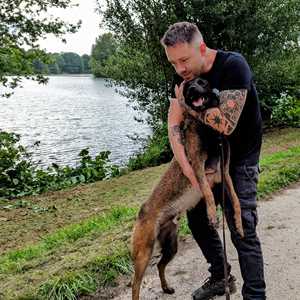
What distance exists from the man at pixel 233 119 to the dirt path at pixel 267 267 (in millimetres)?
743

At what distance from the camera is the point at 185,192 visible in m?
3.24

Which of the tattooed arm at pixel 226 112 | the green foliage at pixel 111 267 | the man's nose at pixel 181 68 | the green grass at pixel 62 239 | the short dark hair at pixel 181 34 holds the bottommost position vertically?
the green grass at pixel 62 239

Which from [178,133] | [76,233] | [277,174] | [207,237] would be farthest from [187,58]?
[277,174]

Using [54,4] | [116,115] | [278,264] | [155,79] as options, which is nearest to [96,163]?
[155,79]

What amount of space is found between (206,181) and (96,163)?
10835 millimetres

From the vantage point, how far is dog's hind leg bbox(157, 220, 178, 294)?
342 cm

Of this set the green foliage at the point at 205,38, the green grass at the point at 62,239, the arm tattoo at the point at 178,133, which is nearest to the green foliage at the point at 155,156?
the green foliage at the point at 205,38

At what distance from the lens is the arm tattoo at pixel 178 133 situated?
314 cm

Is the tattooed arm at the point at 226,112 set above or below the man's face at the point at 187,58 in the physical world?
below

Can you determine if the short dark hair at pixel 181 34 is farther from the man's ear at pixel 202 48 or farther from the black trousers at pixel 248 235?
the black trousers at pixel 248 235

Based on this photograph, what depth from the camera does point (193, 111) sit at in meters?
2.92

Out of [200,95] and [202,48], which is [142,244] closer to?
[200,95]

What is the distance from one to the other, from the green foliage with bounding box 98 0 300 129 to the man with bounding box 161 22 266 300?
34.6ft

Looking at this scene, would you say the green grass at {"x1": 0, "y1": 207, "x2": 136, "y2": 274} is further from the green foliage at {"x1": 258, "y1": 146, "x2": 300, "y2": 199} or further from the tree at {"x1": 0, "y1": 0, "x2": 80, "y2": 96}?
the tree at {"x1": 0, "y1": 0, "x2": 80, "y2": 96}
